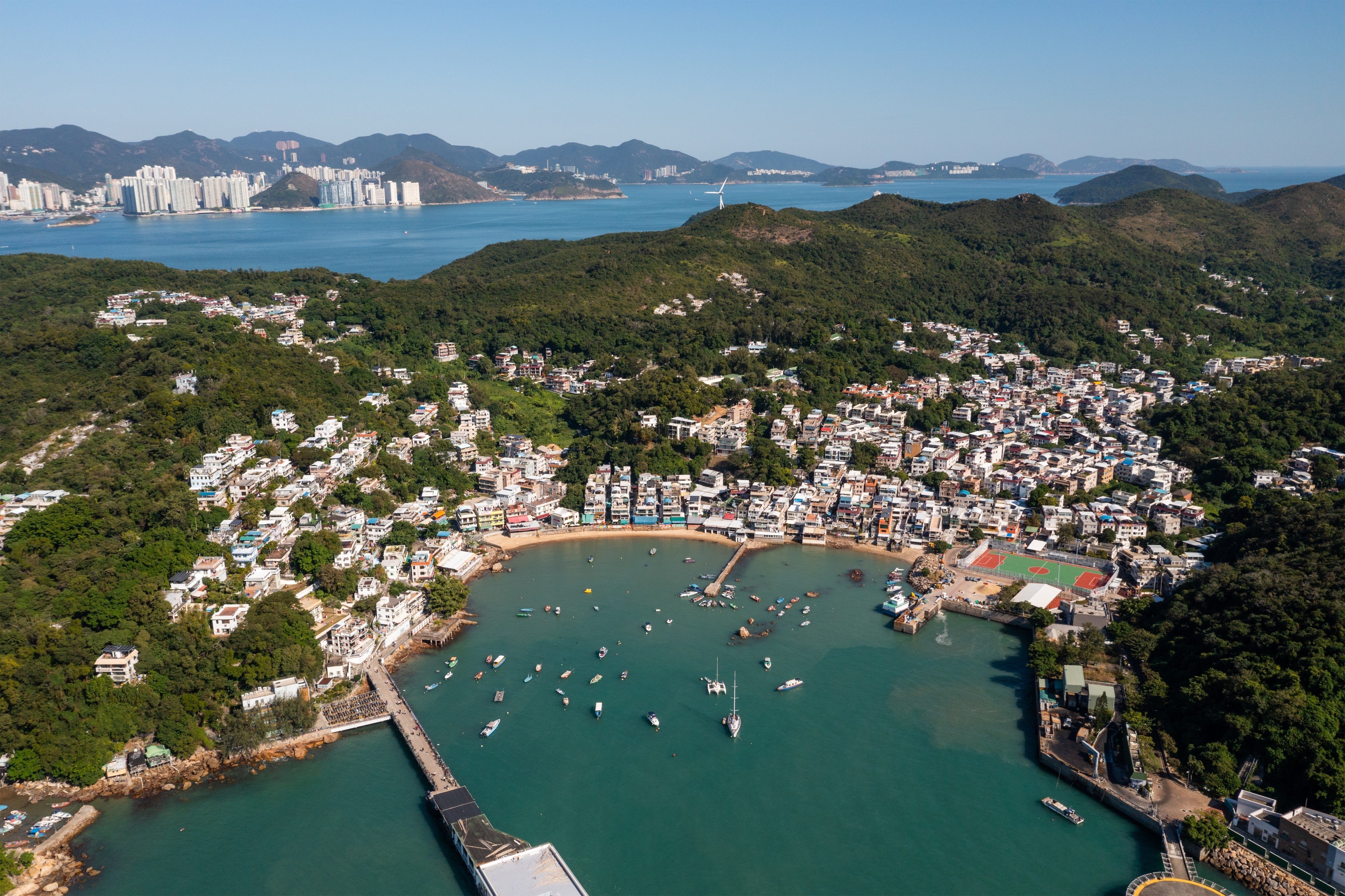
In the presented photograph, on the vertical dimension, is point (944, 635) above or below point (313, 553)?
below

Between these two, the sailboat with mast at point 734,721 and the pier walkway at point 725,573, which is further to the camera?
the pier walkway at point 725,573

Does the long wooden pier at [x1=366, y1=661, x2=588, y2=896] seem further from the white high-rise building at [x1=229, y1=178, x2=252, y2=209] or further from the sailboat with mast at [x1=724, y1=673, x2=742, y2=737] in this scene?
the white high-rise building at [x1=229, y1=178, x2=252, y2=209]

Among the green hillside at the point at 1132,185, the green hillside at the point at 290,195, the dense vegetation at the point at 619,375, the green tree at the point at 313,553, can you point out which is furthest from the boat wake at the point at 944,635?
the green hillside at the point at 290,195

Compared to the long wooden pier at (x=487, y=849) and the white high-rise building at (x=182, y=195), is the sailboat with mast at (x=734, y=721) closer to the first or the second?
the long wooden pier at (x=487, y=849)

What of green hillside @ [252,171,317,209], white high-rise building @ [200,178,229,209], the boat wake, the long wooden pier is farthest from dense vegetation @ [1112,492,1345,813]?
green hillside @ [252,171,317,209]

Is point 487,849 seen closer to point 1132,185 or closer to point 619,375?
point 619,375

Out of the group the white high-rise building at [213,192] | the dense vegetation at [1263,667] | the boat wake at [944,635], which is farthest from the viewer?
the white high-rise building at [213,192]

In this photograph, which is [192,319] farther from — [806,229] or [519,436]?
[806,229]

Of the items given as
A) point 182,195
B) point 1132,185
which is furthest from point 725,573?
point 182,195

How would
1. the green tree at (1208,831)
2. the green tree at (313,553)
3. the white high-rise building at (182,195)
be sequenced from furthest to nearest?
the white high-rise building at (182,195) → the green tree at (313,553) → the green tree at (1208,831)
